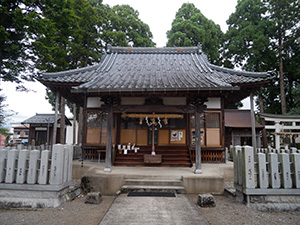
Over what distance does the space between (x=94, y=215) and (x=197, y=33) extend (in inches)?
944

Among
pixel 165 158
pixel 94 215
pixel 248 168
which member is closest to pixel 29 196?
pixel 94 215

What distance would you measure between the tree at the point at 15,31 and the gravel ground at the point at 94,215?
28.5 feet

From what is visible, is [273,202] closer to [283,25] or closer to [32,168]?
[32,168]

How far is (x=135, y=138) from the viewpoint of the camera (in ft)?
33.8

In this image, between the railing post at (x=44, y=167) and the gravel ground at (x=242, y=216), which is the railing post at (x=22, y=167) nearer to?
the railing post at (x=44, y=167)

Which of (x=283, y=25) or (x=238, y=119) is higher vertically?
(x=283, y=25)

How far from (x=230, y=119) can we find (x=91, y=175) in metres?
16.5

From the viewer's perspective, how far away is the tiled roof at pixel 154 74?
271 inches

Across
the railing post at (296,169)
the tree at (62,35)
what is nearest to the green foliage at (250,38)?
the tree at (62,35)

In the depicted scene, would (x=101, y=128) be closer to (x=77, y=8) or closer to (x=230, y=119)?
(x=77, y=8)

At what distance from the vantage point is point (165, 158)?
897 cm

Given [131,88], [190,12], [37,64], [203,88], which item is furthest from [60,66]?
[190,12]

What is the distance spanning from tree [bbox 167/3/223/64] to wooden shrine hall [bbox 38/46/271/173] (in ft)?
42.6

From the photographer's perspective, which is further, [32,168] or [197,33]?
[197,33]
